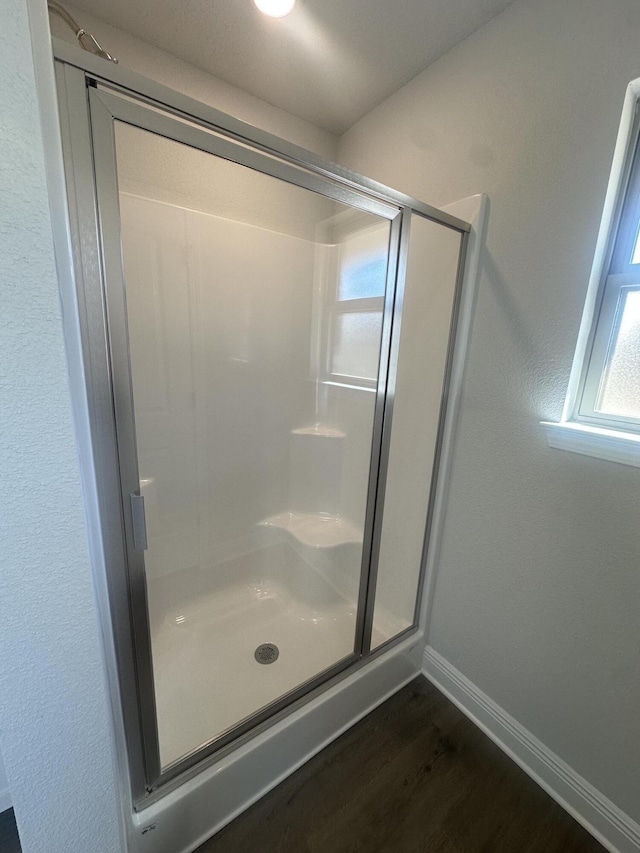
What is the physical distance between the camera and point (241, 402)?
5.97 feet

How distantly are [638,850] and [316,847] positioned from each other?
93 cm

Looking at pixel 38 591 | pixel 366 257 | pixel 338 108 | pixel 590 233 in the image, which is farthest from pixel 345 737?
pixel 338 108

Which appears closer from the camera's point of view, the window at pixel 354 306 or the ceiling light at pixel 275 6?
the ceiling light at pixel 275 6

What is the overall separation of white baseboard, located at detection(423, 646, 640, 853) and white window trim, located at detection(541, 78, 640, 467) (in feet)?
3.47

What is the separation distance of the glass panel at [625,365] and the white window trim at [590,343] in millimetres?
60

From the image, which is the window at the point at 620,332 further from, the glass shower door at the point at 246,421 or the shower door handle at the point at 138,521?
the shower door handle at the point at 138,521

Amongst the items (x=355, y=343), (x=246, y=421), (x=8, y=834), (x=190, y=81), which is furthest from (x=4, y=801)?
(x=190, y=81)

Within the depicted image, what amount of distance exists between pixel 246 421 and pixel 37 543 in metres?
1.35

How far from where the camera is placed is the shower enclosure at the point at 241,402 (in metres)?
0.72

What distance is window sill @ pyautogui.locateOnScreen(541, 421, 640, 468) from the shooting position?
3.05ft

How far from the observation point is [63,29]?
120 centimetres

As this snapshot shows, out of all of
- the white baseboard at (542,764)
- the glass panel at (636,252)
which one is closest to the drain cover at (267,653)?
the white baseboard at (542,764)

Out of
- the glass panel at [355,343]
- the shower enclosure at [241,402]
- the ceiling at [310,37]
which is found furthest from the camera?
the glass panel at [355,343]

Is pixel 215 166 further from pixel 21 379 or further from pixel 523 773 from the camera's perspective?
pixel 523 773
